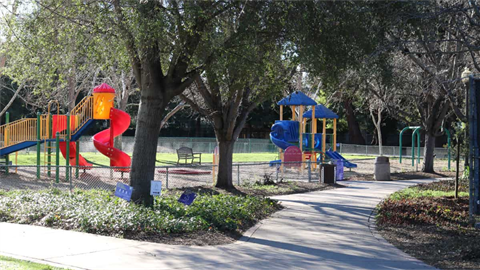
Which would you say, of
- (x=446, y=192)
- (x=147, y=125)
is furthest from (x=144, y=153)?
(x=446, y=192)

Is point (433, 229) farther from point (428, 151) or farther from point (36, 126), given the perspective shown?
point (36, 126)

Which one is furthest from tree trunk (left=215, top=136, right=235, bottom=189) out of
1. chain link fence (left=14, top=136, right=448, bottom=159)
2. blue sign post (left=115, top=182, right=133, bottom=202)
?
chain link fence (left=14, top=136, right=448, bottom=159)

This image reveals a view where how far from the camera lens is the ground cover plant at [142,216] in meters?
9.98

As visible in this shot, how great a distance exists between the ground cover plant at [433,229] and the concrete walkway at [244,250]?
399mm

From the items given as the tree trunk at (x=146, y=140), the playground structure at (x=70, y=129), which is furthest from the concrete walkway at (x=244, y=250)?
the playground structure at (x=70, y=129)

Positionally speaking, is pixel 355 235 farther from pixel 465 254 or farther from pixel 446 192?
pixel 446 192

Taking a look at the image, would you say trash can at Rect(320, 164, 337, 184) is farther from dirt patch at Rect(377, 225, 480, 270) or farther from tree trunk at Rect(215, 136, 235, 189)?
dirt patch at Rect(377, 225, 480, 270)

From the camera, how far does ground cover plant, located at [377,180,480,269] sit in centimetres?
866

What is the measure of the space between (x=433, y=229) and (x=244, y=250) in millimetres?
4583

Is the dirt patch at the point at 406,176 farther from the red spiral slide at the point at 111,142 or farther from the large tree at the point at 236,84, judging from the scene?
the red spiral slide at the point at 111,142

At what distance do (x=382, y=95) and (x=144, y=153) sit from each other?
53.0 ft

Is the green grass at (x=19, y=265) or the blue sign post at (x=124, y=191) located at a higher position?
the blue sign post at (x=124, y=191)

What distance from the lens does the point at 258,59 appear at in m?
13.5

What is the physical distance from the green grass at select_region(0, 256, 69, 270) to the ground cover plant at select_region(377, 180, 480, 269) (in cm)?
572
